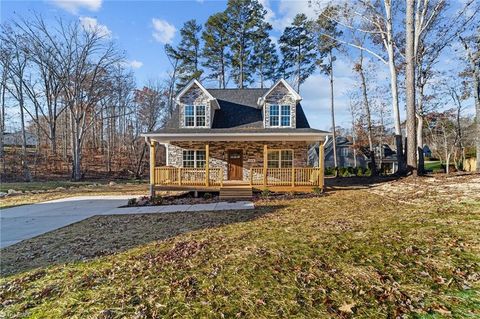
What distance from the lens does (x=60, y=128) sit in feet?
126

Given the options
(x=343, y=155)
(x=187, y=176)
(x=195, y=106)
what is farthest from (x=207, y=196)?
(x=343, y=155)

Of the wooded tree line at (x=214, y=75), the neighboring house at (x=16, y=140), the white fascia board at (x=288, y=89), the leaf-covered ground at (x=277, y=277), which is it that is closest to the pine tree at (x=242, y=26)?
the wooded tree line at (x=214, y=75)

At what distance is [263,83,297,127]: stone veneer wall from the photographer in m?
14.5

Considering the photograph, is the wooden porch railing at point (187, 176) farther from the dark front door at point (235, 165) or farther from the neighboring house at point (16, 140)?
the neighboring house at point (16, 140)

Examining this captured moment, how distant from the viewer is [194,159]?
49.8 ft

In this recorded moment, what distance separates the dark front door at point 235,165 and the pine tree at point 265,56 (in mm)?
16433

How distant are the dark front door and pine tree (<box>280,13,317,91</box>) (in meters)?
16.8

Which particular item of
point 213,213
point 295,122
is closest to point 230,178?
point 295,122

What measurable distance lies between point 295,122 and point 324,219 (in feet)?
28.8

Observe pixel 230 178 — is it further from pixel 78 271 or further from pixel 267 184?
pixel 78 271

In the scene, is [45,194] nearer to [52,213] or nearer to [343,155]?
[52,213]

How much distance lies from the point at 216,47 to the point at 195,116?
16.1 metres

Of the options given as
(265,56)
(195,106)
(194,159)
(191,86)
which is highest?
(265,56)

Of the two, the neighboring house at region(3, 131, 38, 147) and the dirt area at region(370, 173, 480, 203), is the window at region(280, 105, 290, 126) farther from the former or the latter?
the neighboring house at region(3, 131, 38, 147)
